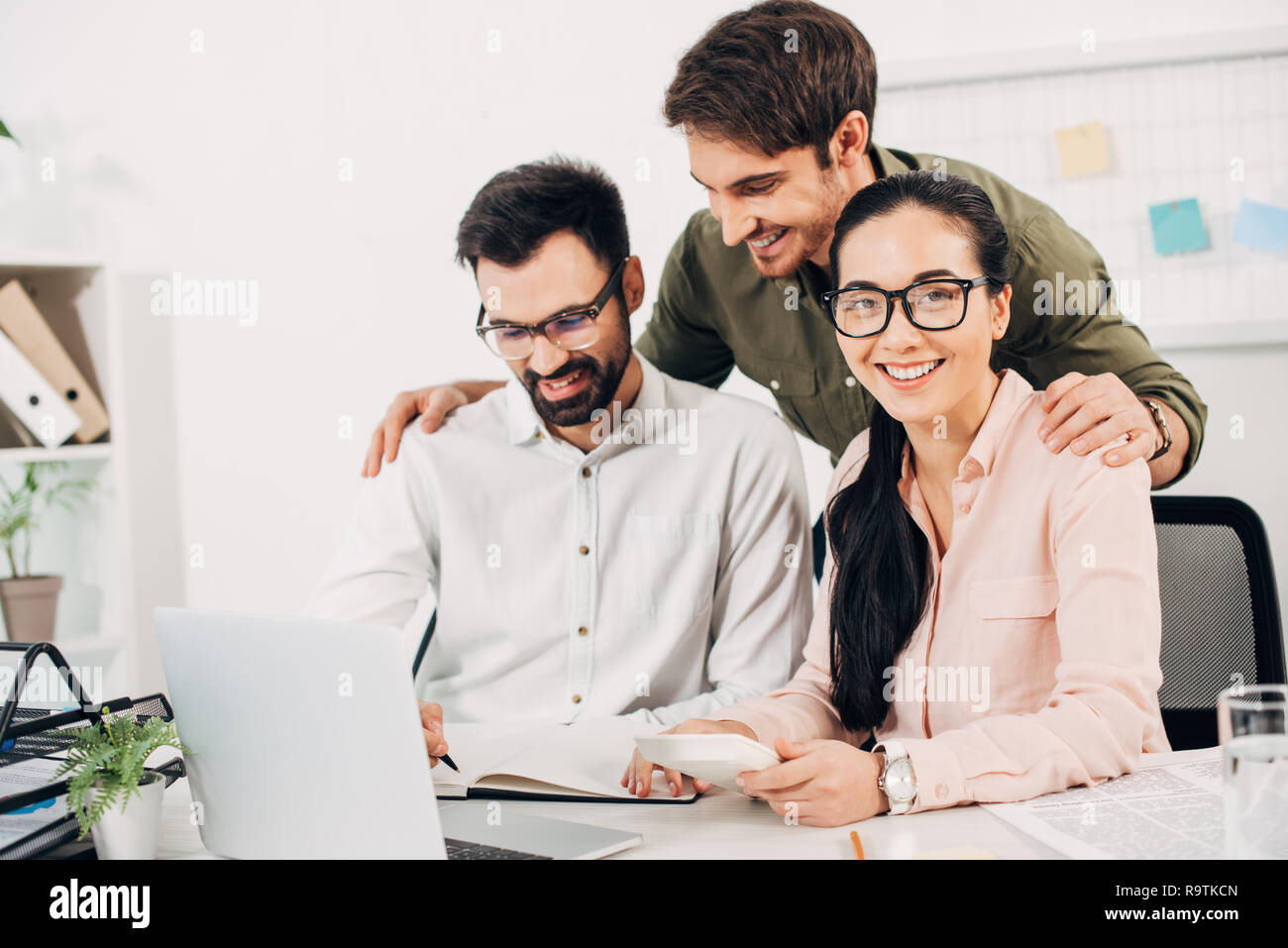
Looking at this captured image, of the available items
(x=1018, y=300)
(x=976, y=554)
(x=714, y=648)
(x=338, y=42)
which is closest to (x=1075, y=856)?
(x=976, y=554)

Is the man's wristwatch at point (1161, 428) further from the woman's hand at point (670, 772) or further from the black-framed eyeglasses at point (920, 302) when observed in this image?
the woman's hand at point (670, 772)

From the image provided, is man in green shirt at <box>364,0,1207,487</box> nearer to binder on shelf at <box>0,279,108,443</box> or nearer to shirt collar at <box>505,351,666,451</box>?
Answer: shirt collar at <box>505,351,666,451</box>

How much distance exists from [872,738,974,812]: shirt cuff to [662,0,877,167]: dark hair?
3.29 feet

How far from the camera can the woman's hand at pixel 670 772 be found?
1.11m

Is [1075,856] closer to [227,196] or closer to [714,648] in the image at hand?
[714,648]

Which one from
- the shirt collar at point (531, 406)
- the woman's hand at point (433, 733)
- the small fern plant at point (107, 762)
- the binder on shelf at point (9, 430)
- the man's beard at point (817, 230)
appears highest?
the man's beard at point (817, 230)

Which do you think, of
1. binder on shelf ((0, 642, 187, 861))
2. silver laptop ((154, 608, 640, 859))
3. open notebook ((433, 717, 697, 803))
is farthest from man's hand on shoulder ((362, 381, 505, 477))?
silver laptop ((154, 608, 640, 859))

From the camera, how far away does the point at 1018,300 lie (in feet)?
5.43

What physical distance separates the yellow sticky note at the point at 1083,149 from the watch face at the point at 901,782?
4.88 feet

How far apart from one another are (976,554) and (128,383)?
216cm

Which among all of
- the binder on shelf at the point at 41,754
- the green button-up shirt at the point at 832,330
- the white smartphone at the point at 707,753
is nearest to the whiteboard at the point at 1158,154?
the green button-up shirt at the point at 832,330

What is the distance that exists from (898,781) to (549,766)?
37 centimetres

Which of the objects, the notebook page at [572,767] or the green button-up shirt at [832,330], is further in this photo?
the green button-up shirt at [832,330]

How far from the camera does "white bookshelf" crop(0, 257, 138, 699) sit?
237 cm
